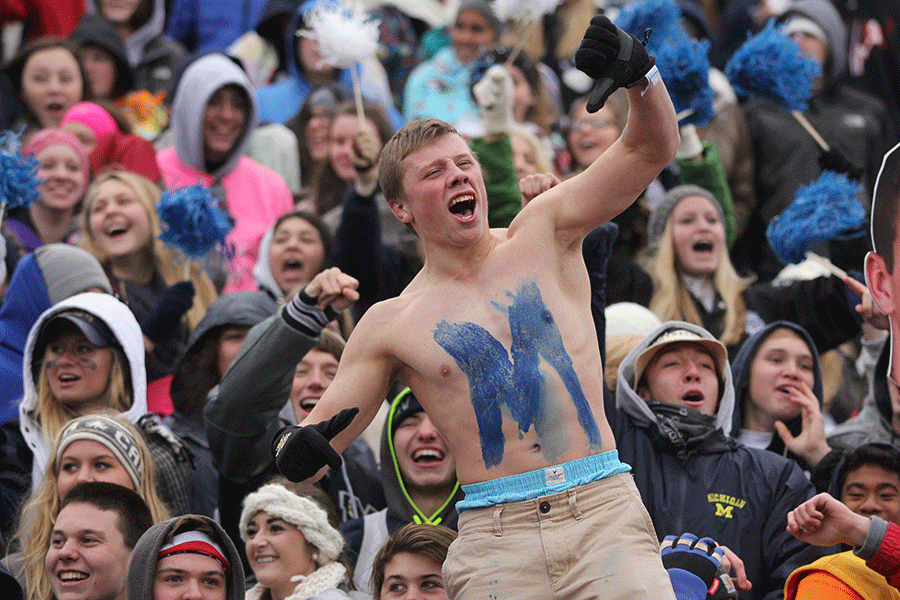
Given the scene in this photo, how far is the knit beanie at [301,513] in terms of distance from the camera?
5242 millimetres

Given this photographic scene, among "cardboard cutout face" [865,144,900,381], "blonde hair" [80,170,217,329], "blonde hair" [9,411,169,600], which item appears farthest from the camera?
"blonde hair" [80,170,217,329]

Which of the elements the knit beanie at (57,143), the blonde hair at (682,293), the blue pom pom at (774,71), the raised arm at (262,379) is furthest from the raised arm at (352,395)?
the blue pom pom at (774,71)

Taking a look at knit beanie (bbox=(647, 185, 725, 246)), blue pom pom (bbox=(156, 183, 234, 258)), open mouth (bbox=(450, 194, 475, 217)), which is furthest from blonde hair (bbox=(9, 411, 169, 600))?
knit beanie (bbox=(647, 185, 725, 246))

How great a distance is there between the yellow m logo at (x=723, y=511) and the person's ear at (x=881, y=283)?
113cm

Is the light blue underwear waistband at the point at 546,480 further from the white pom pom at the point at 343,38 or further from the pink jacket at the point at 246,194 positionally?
the pink jacket at the point at 246,194

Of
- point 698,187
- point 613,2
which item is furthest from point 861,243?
point 613,2

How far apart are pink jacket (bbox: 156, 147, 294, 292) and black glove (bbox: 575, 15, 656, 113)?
4.56m

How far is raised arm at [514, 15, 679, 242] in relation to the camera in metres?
3.66

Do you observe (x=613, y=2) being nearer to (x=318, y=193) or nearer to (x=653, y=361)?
(x=318, y=193)

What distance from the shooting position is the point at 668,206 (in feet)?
24.6

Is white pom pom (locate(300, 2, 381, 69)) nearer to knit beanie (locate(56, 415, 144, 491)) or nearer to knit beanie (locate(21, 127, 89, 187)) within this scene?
knit beanie (locate(21, 127, 89, 187))

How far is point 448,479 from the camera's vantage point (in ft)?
18.1

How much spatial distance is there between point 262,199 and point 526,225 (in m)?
4.65

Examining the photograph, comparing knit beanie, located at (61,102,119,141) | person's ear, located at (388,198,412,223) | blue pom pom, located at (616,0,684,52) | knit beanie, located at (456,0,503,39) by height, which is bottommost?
person's ear, located at (388,198,412,223)
